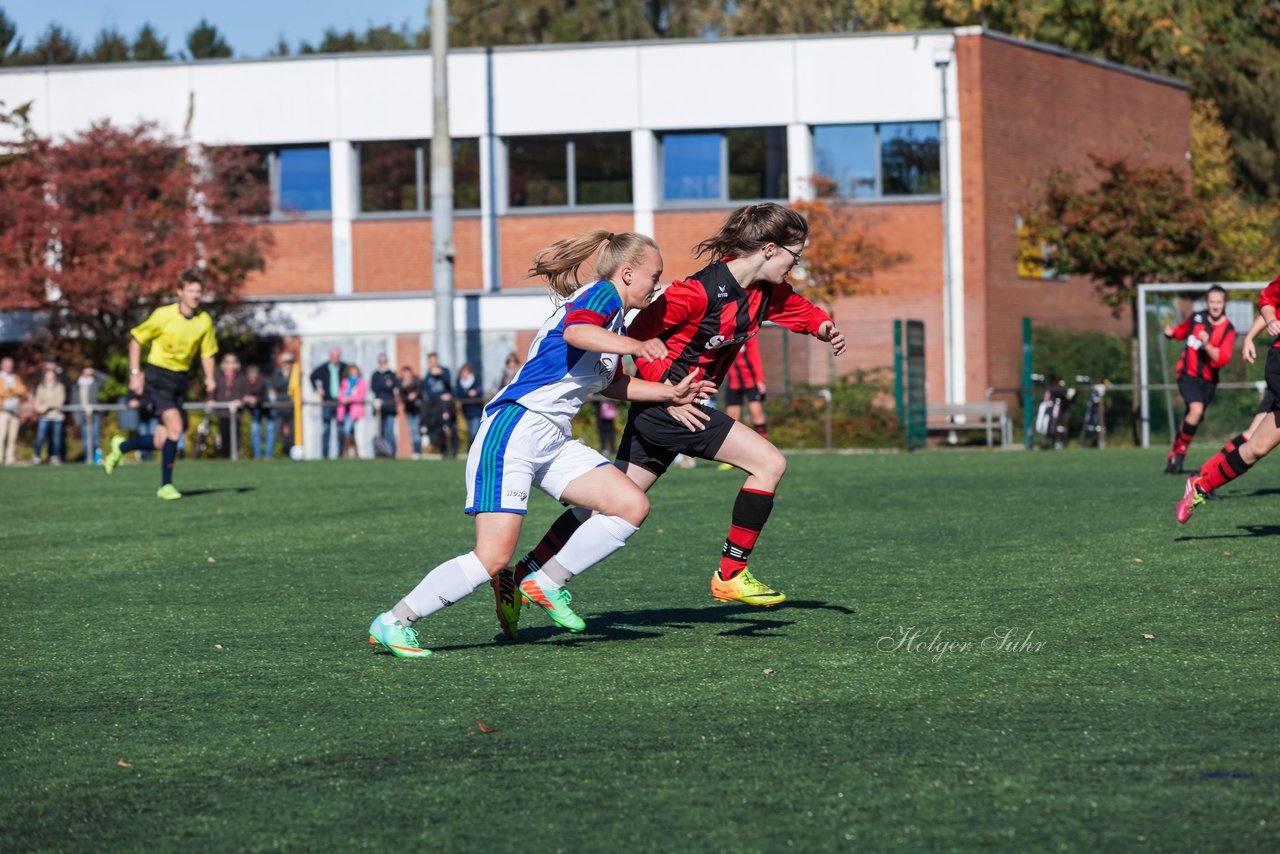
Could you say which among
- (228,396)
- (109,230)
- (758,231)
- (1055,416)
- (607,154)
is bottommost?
(1055,416)

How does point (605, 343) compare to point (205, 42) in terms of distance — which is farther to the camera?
point (205, 42)

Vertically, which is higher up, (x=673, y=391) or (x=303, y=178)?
(x=303, y=178)

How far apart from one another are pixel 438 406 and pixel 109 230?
7.20 meters

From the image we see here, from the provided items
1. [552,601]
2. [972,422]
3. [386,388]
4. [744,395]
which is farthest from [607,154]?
[552,601]

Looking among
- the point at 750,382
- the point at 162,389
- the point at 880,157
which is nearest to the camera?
the point at 162,389

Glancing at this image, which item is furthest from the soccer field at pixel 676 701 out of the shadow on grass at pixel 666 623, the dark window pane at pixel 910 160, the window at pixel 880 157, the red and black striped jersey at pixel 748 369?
the dark window pane at pixel 910 160

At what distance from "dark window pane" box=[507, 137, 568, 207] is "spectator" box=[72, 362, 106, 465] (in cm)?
973

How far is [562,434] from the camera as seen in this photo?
21.6 feet

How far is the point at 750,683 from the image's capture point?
584cm

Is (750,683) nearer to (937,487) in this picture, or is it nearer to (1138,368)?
(937,487)

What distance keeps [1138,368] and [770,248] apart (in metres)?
21.4

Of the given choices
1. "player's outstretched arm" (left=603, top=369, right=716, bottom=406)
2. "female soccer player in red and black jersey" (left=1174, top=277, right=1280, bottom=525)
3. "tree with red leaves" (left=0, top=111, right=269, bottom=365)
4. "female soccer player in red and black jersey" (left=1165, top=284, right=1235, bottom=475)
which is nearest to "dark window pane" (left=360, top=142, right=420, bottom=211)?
"tree with red leaves" (left=0, top=111, right=269, bottom=365)

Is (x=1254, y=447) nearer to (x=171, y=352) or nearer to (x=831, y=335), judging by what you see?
(x=831, y=335)

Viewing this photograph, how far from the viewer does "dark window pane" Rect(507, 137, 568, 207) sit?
33625 millimetres
